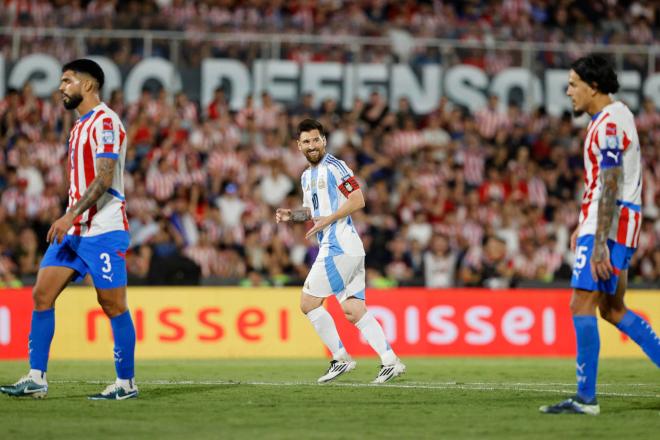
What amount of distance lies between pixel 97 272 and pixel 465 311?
31.3ft

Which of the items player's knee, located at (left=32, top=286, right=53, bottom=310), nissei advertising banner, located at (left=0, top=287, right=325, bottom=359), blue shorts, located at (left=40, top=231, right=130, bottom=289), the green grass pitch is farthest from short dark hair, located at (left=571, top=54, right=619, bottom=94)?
nissei advertising banner, located at (left=0, top=287, right=325, bottom=359)

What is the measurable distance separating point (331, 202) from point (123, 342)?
2841 millimetres

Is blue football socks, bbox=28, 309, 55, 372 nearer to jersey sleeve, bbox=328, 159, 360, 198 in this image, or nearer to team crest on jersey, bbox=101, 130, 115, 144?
team crest on jersey, bbox=101, 130, 115, 144

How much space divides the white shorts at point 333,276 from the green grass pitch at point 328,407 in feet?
3.03

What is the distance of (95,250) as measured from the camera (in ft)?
30.5

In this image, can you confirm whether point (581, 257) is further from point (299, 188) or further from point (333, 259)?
point (299, 188)

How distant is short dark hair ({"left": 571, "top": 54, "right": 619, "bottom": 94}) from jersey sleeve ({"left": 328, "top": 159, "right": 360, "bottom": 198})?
308 centimetres

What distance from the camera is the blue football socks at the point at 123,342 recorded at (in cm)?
939

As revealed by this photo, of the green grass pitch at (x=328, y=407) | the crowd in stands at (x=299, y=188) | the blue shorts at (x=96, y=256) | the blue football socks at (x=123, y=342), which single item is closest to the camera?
the green grass pitch at (x=328, y=407)

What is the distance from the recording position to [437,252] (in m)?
19.7

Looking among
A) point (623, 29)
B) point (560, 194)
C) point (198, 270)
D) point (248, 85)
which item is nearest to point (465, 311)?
point (198, 270)

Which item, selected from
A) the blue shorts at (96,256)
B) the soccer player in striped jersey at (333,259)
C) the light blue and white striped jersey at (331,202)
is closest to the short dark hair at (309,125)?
the soccer player in striped jersey at (333,259)

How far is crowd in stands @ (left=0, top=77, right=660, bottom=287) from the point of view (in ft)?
64.3

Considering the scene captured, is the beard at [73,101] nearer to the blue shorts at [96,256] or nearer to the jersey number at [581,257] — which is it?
the blue shorts at [96,256]
